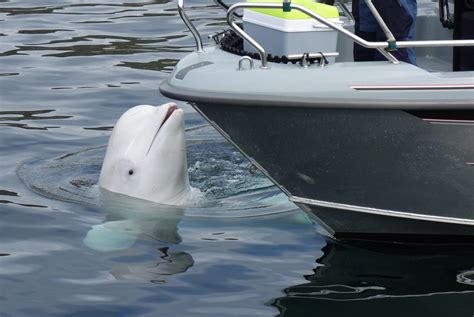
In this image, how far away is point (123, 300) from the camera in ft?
19.9

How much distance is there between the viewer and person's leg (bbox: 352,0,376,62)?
6926 mm

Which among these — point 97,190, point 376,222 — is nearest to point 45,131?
point 97,190

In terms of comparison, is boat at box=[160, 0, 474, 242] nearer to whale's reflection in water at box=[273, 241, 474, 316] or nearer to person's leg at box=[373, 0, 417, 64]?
whale's reflection in water at box=[273, 241, 474, 316]

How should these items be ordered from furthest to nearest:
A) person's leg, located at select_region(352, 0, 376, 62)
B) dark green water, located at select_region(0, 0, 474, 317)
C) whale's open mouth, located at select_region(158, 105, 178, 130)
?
1. whale's open mouth, located at select_region(158, 105, 178, 130)
2. person's leg, located at select_region(352, 0, 376, 62)
3. dark green water, located at select_region(0, 0, 474, 317)

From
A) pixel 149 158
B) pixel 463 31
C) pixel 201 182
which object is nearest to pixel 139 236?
pixel 149 158

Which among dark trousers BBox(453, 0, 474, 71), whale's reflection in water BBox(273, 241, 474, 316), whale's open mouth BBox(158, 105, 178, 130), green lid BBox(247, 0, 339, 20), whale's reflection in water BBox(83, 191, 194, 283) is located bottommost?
whale's reflection in water BBox(273, 241, 474, 316)

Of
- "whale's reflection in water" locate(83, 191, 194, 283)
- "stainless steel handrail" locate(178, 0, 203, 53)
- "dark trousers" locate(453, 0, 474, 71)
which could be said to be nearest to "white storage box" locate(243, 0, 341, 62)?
"stainless steel handrail" locate(178, 0, 203, 53)

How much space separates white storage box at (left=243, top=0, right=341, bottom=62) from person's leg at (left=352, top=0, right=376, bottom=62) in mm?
548

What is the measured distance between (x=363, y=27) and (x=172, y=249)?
1.64 meters

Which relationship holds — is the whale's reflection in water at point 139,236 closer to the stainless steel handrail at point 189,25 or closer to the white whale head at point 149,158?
the white whale head at point 149,158

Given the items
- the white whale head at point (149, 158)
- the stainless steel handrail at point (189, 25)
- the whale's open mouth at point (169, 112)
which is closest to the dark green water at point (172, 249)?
the white whale head at point (149, 158)

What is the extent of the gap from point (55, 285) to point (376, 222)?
1738 mm

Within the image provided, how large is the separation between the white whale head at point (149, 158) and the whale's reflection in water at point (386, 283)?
1302 mm

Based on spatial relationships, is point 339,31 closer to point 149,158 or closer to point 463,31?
point 463,31
